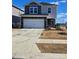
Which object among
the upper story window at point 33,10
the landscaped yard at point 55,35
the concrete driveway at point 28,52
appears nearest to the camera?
the concrete driveway at point 28,52

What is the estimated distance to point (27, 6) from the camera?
2328 cm

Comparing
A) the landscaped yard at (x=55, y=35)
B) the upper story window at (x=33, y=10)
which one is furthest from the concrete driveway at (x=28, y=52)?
the upper story window at (x=33, y=10)

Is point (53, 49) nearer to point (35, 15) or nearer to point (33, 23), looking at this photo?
point (33, 23)

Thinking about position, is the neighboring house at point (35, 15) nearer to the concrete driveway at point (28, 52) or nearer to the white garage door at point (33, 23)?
the white garage door at point (33, 23)

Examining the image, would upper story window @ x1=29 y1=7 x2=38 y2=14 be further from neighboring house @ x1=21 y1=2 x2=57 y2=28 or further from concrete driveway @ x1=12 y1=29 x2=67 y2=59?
concrete driveway @ x1=12 y1=29 x2=67 y2=59

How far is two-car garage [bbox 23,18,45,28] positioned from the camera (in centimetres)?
2270

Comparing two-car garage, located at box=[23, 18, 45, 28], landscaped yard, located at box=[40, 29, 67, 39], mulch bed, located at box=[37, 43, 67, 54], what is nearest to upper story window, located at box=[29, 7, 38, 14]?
two-car garage, located at box=[23, 18, 45, 28]

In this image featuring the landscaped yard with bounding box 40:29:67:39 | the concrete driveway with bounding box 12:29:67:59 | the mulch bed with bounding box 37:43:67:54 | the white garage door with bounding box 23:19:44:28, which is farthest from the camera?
the white garage door with bounding box 23:19:44:28

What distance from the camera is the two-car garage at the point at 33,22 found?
22703 mm

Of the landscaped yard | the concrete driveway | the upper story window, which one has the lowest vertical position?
the concrete driveway

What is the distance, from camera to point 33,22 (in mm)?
23266
